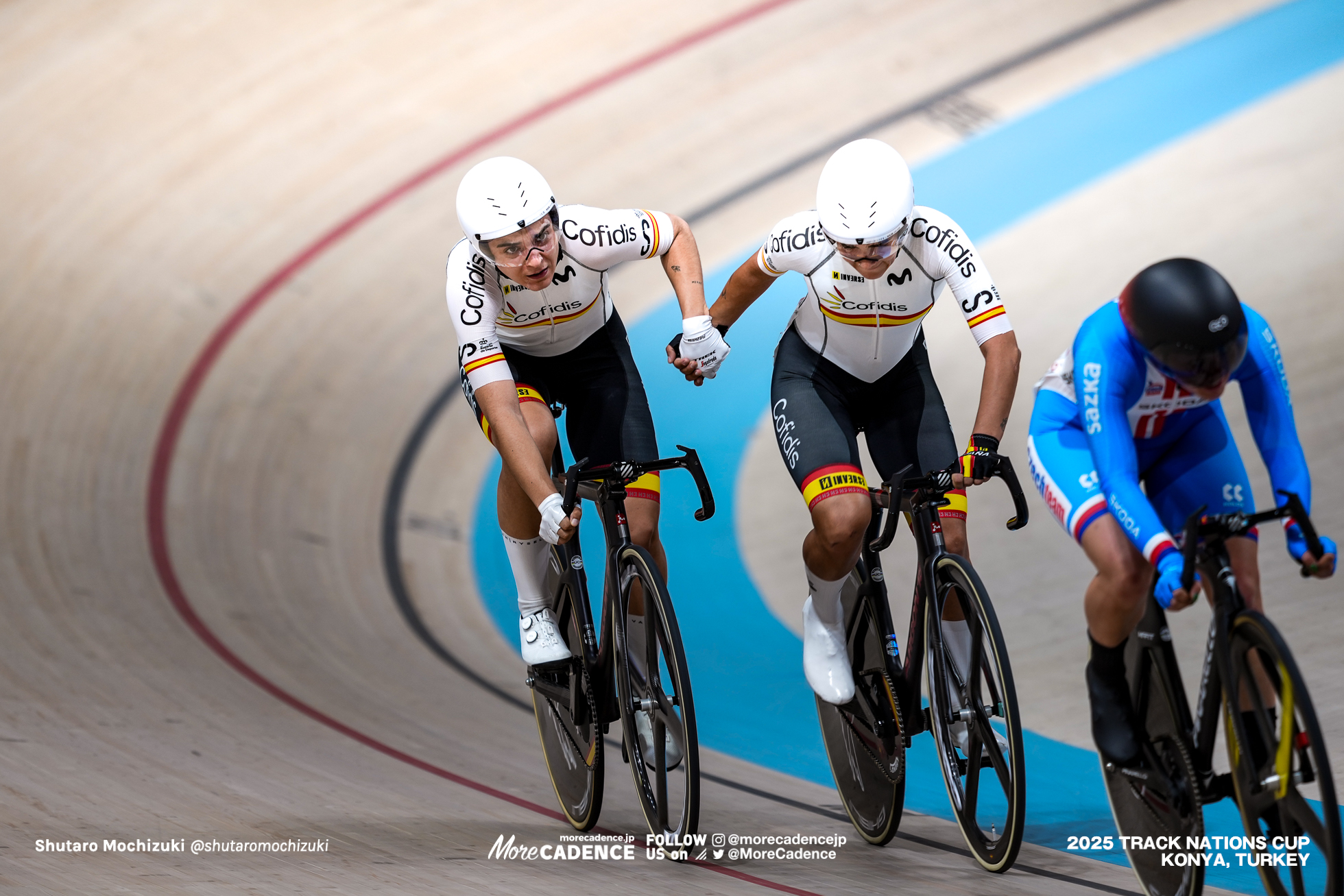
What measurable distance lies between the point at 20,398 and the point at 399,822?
11.6 ft

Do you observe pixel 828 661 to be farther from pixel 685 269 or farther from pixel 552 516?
pixel 685 269

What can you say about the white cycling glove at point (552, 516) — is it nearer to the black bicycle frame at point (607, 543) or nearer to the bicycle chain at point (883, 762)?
the black bicycle frame at point (607, 543)

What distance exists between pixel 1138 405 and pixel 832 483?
67 centimetres

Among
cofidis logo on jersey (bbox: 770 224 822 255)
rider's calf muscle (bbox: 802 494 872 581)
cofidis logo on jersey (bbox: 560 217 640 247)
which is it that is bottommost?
rider's calf muscle (bbox: 802 494 872 581)

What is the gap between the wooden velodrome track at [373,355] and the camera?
322 centimetres

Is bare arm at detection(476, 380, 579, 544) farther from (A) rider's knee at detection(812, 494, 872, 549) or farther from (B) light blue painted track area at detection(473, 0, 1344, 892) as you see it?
(B) light blue painted track area at detection(473, 0, 1344, 892)

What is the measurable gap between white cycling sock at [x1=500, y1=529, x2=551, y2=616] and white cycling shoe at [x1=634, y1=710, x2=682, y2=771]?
16.1 inches

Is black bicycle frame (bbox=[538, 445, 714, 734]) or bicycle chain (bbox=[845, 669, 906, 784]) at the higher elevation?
black bicycle frame (bbox=[538, 445, 714, 734])

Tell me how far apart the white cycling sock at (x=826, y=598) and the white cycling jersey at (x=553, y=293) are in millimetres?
799

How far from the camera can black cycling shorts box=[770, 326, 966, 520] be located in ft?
9.38

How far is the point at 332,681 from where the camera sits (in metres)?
4.21

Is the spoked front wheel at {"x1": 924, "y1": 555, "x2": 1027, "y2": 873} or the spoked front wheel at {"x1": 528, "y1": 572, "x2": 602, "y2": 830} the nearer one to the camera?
the spoked front wheel at {"x1": 924, "y1": 555, "x2": 1027, "y2": 873}

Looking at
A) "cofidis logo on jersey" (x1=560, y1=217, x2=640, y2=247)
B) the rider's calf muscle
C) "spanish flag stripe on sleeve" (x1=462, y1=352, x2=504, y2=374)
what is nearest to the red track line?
the rider's calf muscle

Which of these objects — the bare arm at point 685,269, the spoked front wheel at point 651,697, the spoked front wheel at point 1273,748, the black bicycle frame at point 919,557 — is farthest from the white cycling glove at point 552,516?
the spoked front wheel at point 1273,748
